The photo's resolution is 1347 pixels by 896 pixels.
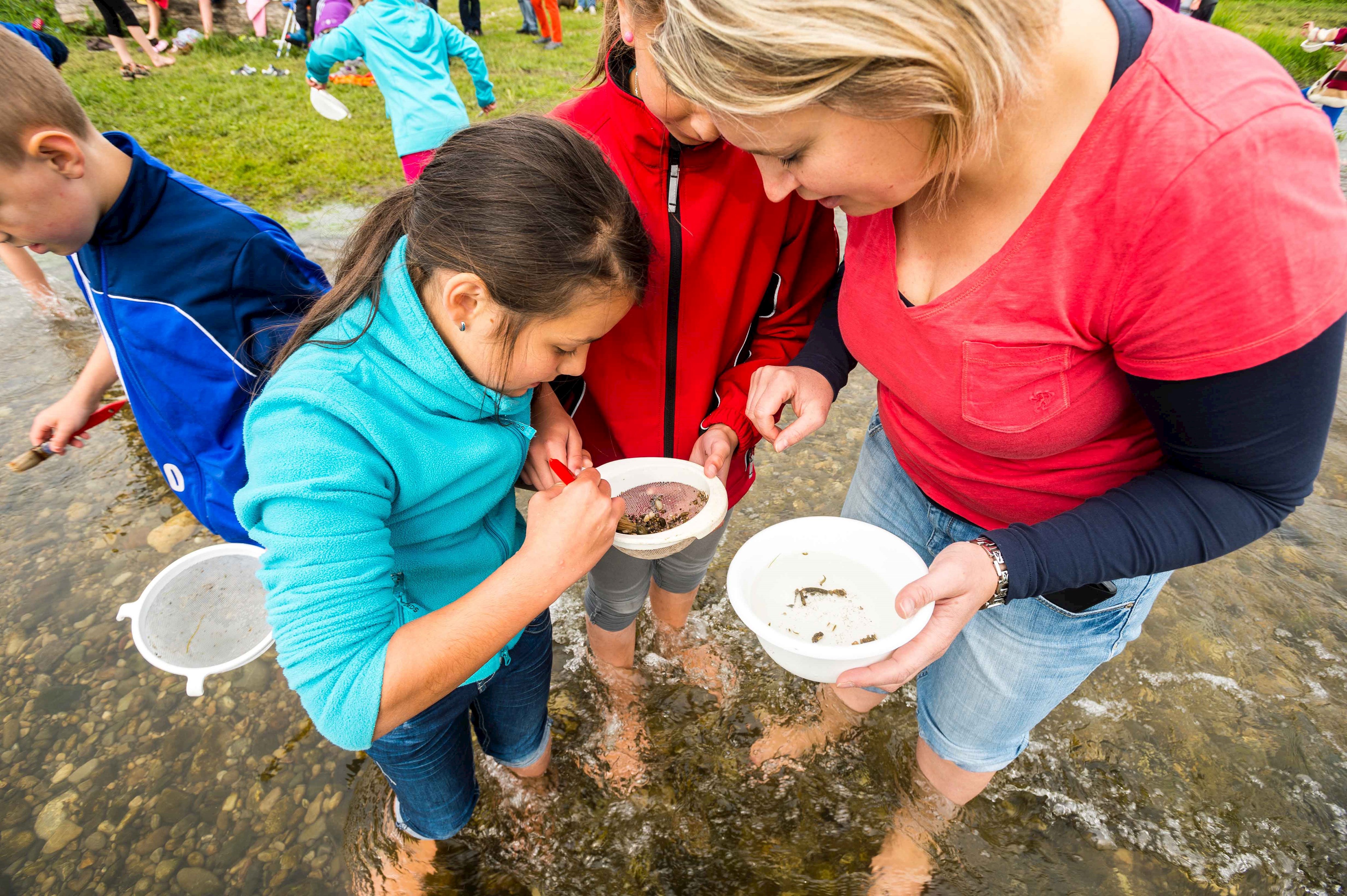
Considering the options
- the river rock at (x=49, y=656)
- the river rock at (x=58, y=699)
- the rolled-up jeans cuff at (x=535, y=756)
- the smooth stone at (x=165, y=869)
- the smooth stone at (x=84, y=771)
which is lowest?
the smooth stone at (x=165, y=869)

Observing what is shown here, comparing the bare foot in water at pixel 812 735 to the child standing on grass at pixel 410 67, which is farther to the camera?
the child standing on grass at pixel 410 67

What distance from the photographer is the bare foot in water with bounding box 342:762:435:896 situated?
1.85 metres

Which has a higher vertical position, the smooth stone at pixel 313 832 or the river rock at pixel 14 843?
the river rock at pixel 14 843

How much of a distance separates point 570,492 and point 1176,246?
38.7 inches

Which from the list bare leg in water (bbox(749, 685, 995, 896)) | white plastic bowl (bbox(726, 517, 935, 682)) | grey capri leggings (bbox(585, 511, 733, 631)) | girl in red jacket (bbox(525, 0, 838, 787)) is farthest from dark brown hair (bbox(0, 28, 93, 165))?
bare leg in water (bbox(749, 685, 995, 896))

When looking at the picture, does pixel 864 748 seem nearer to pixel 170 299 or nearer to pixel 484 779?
pixel 484 779

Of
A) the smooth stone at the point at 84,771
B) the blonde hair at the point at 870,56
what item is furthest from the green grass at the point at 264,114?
the blonde hair at the point at 870,56

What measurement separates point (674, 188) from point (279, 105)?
813 cm

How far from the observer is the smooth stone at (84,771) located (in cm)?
205

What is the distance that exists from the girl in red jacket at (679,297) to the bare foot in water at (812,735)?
65 cm

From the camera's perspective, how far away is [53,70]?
1.44m

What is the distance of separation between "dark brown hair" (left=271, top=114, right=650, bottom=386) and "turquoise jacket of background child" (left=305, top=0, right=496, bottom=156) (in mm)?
3686

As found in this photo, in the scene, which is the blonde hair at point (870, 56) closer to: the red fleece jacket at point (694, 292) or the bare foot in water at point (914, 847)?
the red fleece jacket at point (694, 292)

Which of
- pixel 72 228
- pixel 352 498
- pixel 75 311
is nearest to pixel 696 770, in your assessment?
pixel 352 498
